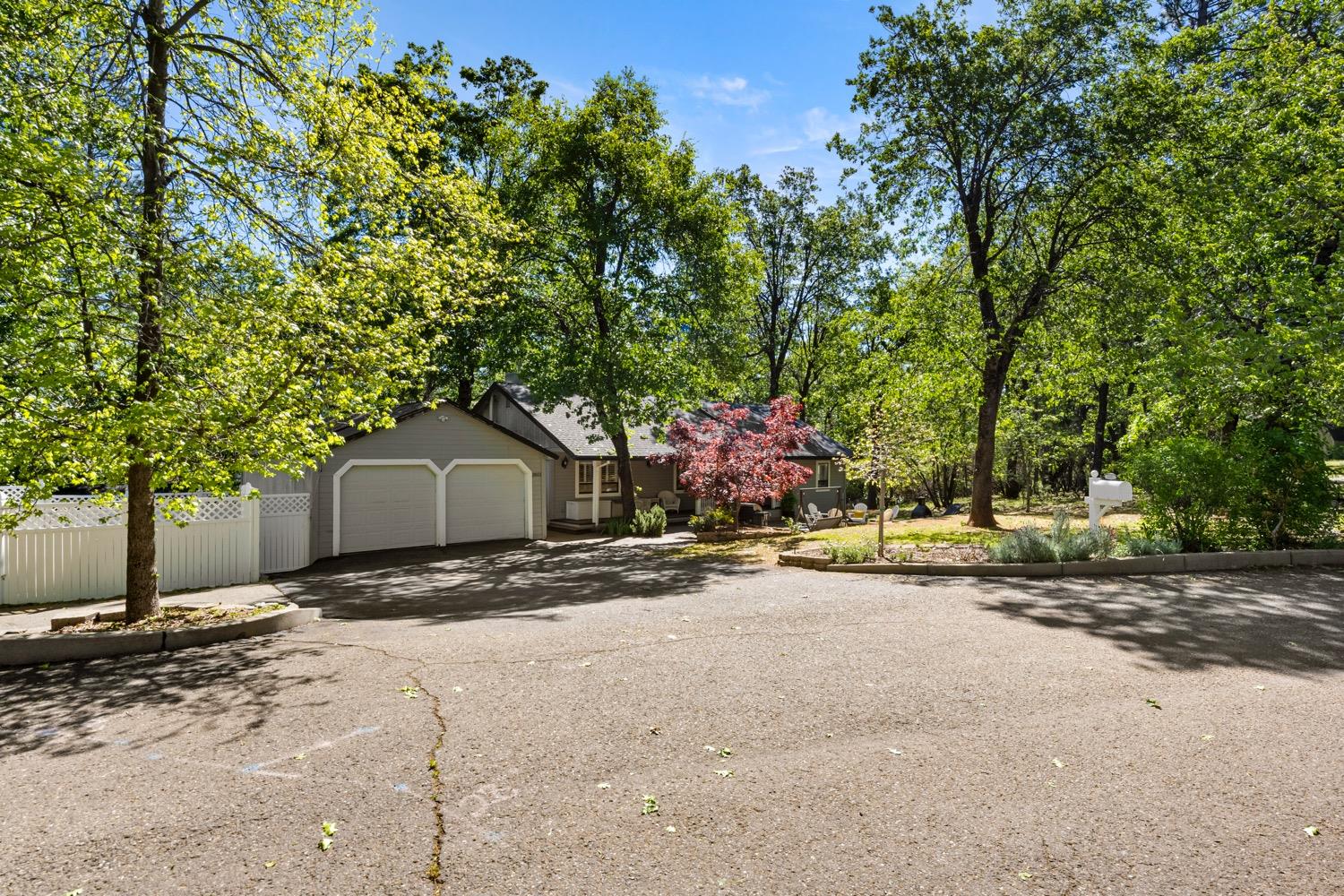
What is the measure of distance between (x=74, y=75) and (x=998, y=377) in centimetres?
1857

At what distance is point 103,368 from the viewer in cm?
638

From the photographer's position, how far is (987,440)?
58.8 feet

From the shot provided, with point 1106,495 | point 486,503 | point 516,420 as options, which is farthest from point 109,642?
point 516,420

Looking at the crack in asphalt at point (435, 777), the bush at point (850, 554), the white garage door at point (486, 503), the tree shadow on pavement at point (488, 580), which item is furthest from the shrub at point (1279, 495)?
the white garage door at point (486, 503)

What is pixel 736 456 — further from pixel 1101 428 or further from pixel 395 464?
pixel 1101 428

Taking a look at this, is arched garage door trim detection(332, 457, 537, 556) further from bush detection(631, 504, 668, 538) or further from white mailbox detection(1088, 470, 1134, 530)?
white mailbox detection(1088, 470, 1134, 530)

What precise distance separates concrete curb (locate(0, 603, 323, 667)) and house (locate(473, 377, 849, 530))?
11.8 m

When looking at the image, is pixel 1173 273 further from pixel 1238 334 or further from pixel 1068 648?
pixel 1068 648

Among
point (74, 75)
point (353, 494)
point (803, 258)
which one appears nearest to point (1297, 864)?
point (74, 75)

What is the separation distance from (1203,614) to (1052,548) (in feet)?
9.75

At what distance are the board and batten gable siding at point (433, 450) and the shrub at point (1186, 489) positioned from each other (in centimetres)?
1389

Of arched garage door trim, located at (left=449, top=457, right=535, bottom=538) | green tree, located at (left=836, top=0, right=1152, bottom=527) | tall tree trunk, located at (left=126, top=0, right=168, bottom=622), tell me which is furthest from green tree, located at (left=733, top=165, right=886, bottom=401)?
tall tree trunk, located at (left=126, top=0, right=168, bottom=622)

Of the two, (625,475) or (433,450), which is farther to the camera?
(625,475)

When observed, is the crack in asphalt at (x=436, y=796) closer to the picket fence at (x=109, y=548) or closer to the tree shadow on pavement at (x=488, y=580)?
the tree shadow on pavement at (x=488, y=580)
